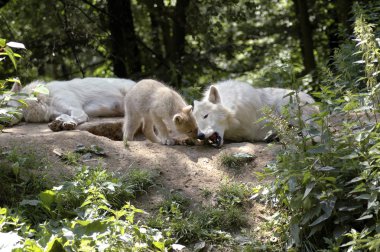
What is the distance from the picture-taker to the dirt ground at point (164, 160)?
645 centimetres

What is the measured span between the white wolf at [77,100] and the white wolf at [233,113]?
2.08 meters

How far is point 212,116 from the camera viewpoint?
823 cm

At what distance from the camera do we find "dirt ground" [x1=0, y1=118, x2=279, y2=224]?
21.2ft

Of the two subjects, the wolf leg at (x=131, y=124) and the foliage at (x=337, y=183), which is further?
the wolf leg at (x=131, y=124)

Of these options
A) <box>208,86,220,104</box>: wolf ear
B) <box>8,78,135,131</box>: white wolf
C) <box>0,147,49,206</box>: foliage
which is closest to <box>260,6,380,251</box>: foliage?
<box>0,147,49,206</box>: foliage

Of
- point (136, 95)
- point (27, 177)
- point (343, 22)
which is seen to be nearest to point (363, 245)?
point (27, 177)

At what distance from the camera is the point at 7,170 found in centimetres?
615

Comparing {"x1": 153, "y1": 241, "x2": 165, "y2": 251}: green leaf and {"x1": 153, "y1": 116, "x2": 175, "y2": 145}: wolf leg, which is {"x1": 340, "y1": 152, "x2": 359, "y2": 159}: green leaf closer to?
{"x1": 153, "y1": 241, "x2": 165, "y2": 251}: green leaf

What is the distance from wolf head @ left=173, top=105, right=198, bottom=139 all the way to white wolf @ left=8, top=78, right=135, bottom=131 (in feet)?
6.11

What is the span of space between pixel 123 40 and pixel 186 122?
5647 mm

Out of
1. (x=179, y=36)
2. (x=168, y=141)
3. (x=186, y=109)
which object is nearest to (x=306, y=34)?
(x=179, y=36)

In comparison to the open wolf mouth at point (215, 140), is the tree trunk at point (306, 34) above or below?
above

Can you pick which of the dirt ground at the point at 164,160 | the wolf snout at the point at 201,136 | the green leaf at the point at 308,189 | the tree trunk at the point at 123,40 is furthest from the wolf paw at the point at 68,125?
the green leaf at the point at 308,189

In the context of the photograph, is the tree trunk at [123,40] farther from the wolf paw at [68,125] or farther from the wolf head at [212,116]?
the wolf head at [212,116]
